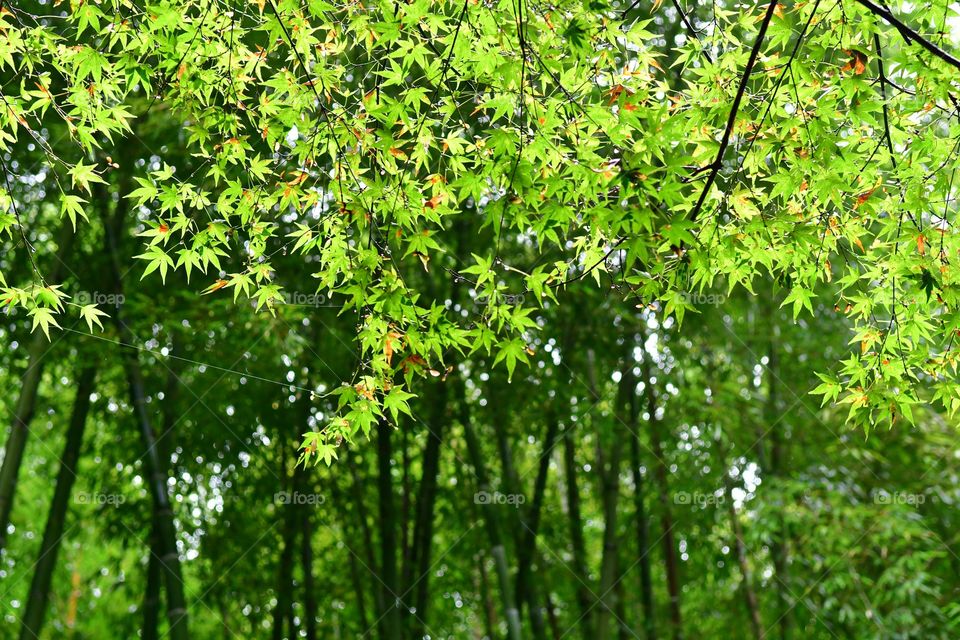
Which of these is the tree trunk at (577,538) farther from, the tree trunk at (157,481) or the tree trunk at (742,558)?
the tree trunk at (157,481)

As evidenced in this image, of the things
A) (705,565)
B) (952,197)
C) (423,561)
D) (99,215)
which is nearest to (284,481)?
(423,561)

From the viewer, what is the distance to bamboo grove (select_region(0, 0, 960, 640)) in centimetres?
198

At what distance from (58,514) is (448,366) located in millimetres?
2902

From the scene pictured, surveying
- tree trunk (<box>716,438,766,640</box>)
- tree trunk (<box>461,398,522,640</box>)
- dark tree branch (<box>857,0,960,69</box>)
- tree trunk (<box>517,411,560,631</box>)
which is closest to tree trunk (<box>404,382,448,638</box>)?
tree trunk (<box>461,398,522,640</box>)

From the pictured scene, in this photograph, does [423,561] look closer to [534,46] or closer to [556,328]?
[556,328]

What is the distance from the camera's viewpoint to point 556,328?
498 centimetres

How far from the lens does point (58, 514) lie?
4.72 meters

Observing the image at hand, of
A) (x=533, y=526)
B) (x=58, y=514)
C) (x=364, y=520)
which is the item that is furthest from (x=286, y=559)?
(x=533, y=526)

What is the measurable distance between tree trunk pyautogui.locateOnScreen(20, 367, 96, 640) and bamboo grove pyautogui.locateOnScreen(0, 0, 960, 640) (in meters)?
0.02

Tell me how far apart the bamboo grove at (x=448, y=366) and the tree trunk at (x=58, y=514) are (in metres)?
0.02

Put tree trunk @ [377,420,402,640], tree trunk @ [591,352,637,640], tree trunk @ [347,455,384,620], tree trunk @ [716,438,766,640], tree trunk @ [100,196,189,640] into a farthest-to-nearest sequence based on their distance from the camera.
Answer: tree trunk @ [716,438,766,640]
tree trunk @ [347,455,384,620]
tree trunk @ [591,352,637,640]
tree trunk @ [377,420,402,640]
tree trunk @ [100,196,189,640]

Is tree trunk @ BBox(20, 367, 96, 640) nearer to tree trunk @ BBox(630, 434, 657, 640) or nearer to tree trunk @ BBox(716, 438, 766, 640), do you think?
tree trunk @ BBox(630, 434, 657, 640)

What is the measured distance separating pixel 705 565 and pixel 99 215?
4.01m

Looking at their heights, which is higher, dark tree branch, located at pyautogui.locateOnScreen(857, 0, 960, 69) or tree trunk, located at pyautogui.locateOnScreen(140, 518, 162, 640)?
dark tree branch, located at pyautogui.locateOnScreen(857, 0, 960, 69)
